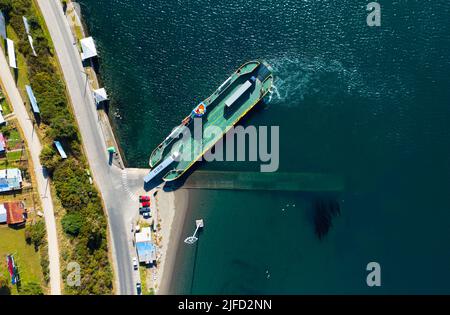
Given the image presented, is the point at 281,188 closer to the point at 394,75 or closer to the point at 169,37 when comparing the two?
the point at 394,75

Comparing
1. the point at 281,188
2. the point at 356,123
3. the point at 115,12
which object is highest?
the point at 115,12

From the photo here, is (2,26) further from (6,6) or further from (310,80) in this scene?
(310,80)

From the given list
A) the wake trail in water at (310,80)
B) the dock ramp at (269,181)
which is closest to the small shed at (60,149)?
the dock ramp at (269,181)

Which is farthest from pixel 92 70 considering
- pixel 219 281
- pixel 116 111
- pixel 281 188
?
pixel 219 281

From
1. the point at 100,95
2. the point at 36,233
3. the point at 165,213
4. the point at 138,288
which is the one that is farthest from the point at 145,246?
the point at 100,95

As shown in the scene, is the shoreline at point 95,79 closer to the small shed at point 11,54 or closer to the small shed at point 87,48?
the small shed at point 87,48

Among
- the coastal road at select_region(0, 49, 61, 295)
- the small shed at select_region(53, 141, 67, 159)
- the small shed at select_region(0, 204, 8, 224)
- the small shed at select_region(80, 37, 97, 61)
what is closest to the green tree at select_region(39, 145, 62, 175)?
the small shed at select_region(53, 141, 67, 159)
